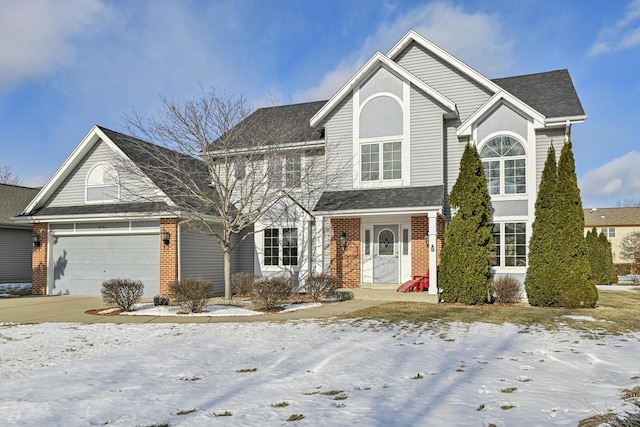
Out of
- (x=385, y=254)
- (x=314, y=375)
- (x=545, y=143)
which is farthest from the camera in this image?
(x=385, y=254)

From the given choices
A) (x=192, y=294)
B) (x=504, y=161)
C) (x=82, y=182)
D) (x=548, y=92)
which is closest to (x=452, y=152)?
(x=504, y=161)

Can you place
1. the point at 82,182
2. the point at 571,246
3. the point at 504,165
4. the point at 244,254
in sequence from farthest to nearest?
the point at 244,254 → the point at 82,182 → the point at 504,165 → the point at 571,246

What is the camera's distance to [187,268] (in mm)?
Result: 16688

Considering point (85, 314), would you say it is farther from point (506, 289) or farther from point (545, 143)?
point (545, 143)

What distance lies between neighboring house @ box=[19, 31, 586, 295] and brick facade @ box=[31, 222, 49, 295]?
0.04m

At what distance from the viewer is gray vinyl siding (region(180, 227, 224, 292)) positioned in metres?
16.6

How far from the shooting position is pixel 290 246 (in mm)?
17516

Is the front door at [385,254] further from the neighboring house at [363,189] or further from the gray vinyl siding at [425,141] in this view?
the gray vinyl siding at [425,141]

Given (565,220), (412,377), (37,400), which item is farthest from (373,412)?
(565,220)

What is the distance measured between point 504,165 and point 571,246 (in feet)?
12.1

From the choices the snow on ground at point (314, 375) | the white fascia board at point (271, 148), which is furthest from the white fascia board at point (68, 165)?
the snow on ground at point (314, 375)

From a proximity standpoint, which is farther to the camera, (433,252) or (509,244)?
(509,244)

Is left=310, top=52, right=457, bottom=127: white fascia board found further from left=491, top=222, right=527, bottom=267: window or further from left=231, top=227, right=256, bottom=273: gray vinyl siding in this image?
left=231, top=227, right=256, bottom=273: gray vinyl siding

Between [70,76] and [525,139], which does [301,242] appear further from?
[70,76]
